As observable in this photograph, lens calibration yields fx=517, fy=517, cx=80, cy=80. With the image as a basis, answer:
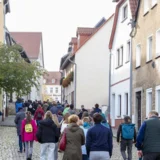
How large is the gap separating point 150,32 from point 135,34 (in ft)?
10.5

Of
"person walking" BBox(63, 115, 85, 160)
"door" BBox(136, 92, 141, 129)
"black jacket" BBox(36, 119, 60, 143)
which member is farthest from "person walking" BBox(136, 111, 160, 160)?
"door" BBox(136, 92, 141, 129)

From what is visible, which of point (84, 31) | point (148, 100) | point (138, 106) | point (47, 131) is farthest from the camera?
point (84, 31)

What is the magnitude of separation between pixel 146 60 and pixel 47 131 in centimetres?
1234

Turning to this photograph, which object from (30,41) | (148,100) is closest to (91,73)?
(148,100)

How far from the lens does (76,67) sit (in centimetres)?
4694

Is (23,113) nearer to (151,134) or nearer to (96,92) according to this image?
(151,134)

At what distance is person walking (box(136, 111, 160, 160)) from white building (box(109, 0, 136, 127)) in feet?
57.9

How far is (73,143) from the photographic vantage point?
1108cm

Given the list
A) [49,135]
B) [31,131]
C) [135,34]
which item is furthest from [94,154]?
[135,34]

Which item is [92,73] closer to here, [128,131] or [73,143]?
[128,131]

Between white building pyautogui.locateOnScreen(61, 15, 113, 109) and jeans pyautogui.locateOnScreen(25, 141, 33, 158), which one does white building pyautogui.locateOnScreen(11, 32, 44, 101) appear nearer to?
white building pyautogui.locateOnScreen(61, 15, 113, 109)

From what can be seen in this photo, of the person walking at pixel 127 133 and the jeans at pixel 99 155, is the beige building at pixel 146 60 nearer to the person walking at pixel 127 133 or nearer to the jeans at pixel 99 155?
the person walking at pixel 127 133

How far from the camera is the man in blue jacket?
1072cm

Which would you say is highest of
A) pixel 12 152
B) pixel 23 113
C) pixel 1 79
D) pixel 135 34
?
pixel 135 34
